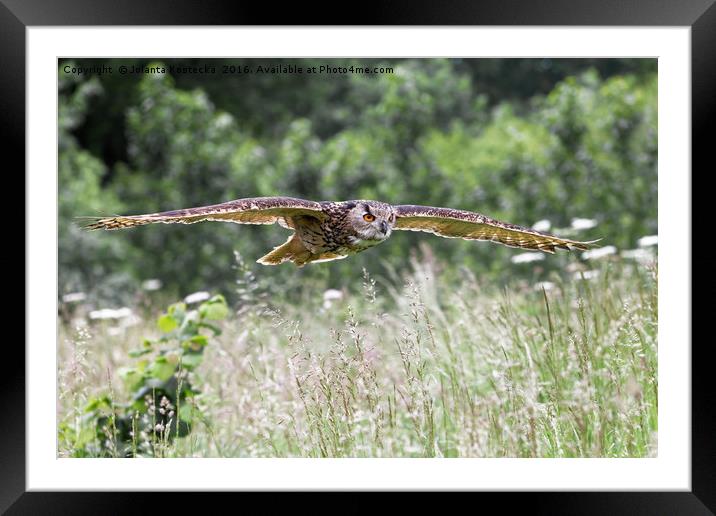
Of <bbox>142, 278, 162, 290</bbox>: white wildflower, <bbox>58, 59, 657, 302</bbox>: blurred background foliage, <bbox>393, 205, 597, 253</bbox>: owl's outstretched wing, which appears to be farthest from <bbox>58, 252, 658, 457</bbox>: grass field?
<bbox>58, 59, 657, 302</bbox>: blurred background foliage

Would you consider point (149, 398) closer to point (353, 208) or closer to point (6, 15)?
point (353, 208)

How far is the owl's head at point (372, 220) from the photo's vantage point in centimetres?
509

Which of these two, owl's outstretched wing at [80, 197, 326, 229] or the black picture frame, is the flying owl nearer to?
owl's outstretched wing at [80, 197, 326, 229]

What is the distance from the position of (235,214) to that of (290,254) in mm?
936

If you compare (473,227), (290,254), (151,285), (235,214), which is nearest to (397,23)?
(235,214)

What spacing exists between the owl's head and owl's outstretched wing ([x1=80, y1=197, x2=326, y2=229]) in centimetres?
19

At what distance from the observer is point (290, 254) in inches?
212

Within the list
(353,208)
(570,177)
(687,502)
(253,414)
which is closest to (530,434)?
(687,502)

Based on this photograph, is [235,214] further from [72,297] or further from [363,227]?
[72,297]

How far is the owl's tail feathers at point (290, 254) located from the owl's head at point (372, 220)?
36cm

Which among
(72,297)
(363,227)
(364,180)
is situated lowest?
(72,297)

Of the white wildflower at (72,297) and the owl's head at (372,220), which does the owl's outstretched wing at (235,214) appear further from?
the white wildflower at (72,297)

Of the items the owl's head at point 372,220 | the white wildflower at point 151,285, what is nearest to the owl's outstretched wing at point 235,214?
the owl's head at point 372,220

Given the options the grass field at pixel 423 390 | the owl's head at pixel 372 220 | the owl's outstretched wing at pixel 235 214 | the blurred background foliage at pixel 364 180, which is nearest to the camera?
the owl's outstretched wing at pixel 235 214
